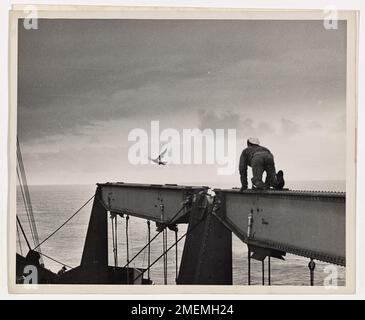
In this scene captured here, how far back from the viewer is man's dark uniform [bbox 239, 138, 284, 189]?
9.66 metres

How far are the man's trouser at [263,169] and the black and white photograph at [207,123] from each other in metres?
0.02

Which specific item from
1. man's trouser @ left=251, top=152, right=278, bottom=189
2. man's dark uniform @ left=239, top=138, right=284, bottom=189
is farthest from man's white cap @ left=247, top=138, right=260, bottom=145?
man's trouser @ left=251, top=152, right=278, bottom=189

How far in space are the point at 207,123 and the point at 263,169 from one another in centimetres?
137

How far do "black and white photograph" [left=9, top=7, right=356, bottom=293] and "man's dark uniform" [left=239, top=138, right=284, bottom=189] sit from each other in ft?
0.07

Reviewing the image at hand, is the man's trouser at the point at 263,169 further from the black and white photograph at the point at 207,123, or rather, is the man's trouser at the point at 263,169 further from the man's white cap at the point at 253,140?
the man's white cap at the point at 253,140

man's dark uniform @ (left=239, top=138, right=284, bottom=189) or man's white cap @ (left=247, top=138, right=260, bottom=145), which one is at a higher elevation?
man's white cap @ (left=247, top=138, right=260, bottom=145)

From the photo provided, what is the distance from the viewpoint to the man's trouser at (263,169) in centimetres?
965

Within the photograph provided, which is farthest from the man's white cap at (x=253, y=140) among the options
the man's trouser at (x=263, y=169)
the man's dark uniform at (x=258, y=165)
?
the man's trouser at (x=263, y=169)

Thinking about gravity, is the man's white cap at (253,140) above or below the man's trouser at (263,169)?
above

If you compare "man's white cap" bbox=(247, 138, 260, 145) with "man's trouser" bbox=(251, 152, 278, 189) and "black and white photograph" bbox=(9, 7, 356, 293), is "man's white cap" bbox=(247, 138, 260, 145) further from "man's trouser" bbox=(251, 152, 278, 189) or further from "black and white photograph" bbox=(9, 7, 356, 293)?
"man's trouser" bbox=(251, 152, 278, 189)

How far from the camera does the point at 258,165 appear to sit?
9.73 meters

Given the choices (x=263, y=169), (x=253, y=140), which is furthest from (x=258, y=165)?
(x=253, y=140)
